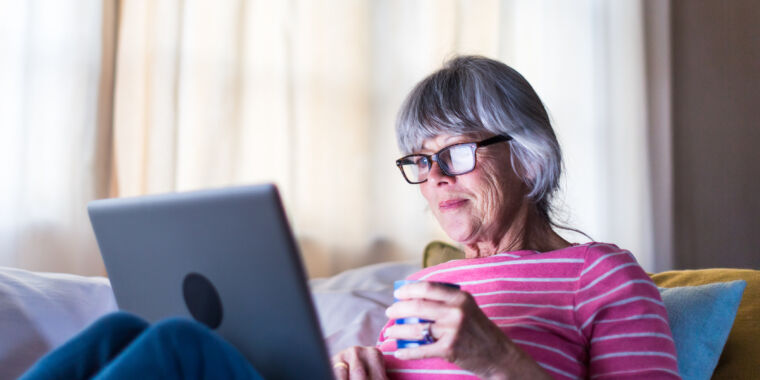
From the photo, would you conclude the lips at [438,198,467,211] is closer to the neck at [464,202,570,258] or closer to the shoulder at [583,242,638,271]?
the neck at [464,202,570,258]

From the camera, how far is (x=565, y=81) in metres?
2.85

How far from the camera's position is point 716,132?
2979mm

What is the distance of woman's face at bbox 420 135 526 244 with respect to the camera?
1153mm

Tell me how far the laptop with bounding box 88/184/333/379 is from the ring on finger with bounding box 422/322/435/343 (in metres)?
0.15

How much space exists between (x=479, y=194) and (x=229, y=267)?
0.60 metres

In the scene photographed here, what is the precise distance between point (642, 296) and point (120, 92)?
1.31 meters

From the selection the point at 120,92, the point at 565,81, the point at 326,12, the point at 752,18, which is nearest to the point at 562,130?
the point at 565,81

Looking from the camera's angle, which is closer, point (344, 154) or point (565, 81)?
point (344, 154)

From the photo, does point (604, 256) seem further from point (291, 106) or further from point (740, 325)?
point (291, 106)

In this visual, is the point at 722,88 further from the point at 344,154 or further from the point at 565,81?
the point at 344,154

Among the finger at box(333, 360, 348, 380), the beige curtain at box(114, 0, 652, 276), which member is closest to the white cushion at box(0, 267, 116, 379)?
the beige curtain at box(114, 0, 652, 276)

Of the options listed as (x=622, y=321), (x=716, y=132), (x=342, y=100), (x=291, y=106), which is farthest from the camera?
(x=716, y=132)

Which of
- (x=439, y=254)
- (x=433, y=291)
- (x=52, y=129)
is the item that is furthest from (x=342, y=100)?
(x=433, y=291)

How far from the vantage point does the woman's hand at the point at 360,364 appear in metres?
1.06
